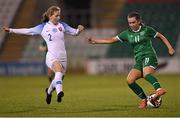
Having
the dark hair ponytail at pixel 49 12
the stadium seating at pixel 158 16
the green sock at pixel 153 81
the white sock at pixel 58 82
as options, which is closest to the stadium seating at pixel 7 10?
the stadium seating at pixel 158 16

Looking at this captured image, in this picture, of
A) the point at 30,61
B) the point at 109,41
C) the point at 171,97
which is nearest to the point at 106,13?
the point at 30,61

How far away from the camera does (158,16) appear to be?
33.2 m

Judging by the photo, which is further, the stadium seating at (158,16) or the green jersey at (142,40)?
the stadium seating at (158,16)

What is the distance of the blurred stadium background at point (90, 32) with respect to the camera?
30281 millimetres

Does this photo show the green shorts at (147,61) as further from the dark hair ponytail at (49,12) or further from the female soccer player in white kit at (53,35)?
the dark hair ponytail at (49,12)

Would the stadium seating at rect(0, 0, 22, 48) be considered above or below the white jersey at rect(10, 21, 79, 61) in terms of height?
above

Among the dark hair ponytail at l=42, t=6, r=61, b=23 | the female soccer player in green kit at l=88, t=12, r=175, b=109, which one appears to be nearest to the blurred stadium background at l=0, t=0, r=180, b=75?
the dark hair ponytail at l=42, t=6, r=61, b=23

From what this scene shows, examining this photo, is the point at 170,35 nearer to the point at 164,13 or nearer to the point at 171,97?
the point at 164,13

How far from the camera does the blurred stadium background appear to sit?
99.3 feet

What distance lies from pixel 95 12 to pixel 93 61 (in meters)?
5.05

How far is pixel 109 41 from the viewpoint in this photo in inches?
515

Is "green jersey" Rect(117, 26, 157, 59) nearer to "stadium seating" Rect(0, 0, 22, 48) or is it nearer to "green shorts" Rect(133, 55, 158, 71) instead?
"green shorts" Rect(133, 55, 158, 71)

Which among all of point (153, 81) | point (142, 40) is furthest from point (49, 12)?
point (153, 81)

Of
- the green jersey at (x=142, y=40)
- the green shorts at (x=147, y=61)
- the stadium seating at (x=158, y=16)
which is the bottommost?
the green shorts at (x=147, y=61)
